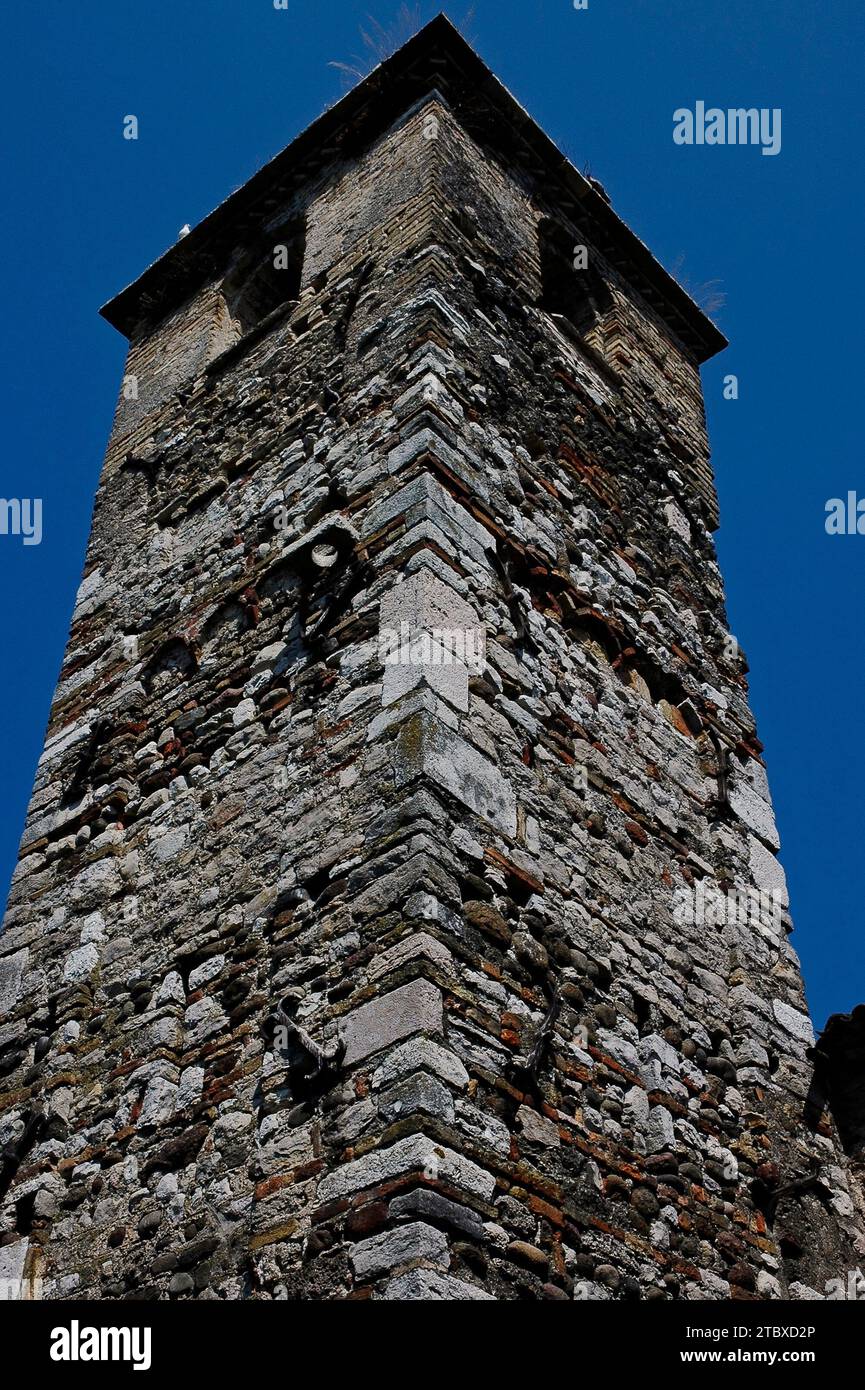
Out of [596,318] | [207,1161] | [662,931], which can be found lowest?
[207,1161]

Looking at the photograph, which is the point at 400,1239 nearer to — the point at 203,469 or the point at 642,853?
the point at 642,853

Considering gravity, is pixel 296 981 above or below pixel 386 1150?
above

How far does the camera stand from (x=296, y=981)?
447cm

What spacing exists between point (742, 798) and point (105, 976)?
2960 millimetres

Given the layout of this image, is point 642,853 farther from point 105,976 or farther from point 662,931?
point 105,976

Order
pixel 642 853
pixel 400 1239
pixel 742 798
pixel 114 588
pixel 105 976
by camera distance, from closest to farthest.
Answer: pixel 400 1239
pixel 105 976
pixel 642 853
pixel 742 798
pixel 114 588

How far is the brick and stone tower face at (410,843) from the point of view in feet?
13.4

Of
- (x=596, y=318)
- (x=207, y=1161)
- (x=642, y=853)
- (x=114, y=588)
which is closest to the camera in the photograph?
(x=207, y=1161)

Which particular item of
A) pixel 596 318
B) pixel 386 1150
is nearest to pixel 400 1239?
pixel 386 1150

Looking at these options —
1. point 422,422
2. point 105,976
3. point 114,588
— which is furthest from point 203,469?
point 105,976

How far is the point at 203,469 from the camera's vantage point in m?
7.28

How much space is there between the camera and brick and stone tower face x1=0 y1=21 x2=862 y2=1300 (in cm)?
409

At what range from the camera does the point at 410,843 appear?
14.3 ft

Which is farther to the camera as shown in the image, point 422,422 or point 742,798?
point 742,798
